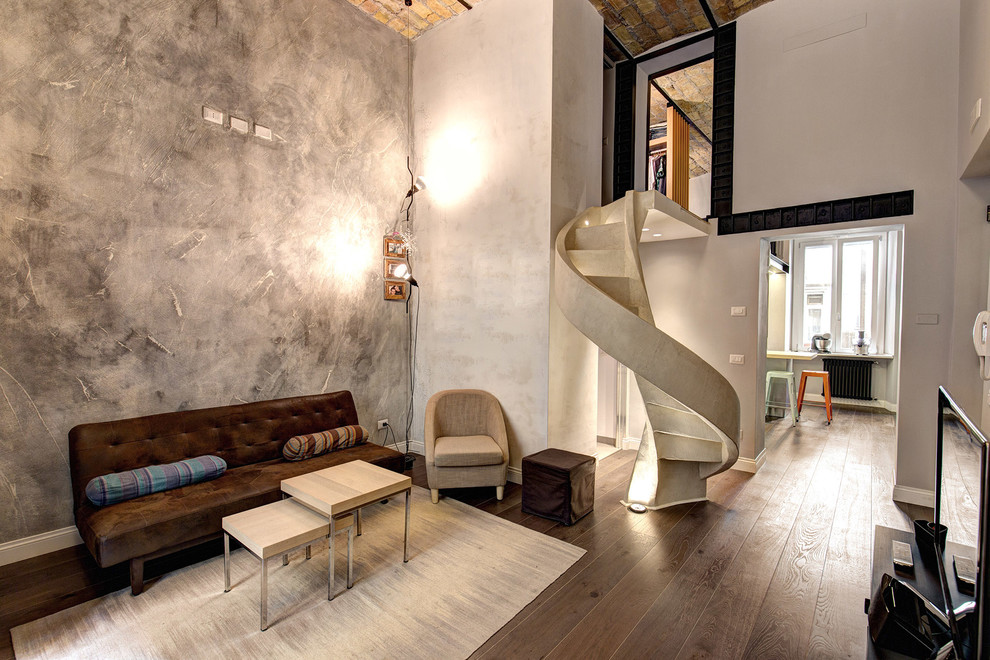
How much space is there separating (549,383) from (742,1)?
4.09 m

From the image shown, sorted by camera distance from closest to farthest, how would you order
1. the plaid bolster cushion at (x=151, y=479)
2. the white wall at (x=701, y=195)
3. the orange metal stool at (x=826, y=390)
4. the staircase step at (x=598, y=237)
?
the plaid bolster cushion at (x=151, y=479), the staircase step at (x=598, y=237), the orange metal stool at (x=826, y=390), the white wall at (x=701, y=195)

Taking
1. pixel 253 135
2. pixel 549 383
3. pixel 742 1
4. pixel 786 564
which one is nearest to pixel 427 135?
pixel 253 135

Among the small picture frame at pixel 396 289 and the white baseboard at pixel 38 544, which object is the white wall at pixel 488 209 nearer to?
the small picture frame at pixel 396 289

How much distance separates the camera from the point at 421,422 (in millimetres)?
4922

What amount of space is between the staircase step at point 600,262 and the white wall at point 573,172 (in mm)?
325

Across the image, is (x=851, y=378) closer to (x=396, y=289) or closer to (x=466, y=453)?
(x=466, y=453)

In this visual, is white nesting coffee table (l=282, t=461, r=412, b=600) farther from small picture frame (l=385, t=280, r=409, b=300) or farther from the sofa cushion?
small picture frame (l=385, t=280, r=409, b=300)

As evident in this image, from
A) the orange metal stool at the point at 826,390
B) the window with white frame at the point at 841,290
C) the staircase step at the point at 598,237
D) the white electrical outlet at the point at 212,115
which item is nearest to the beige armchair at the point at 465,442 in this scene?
the staircase step at the point at 598,237

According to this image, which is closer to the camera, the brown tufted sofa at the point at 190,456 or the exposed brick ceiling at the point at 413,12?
the brown tufted sofa at the point at 190,456

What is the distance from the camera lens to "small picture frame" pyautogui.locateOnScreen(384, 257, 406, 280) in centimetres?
470

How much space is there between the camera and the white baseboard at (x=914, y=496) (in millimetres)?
3648

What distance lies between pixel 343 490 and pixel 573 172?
11.0ft

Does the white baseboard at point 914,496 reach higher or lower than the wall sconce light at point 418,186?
lower

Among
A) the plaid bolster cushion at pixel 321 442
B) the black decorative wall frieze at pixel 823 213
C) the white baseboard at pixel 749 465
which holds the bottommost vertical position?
the white baseboard at pixel 749 465
